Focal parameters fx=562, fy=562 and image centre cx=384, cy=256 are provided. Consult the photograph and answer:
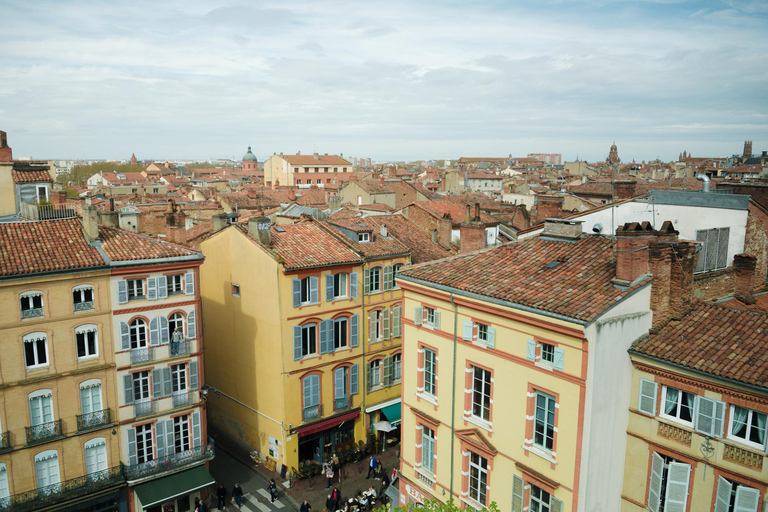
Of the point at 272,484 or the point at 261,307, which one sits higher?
the point at 261,307

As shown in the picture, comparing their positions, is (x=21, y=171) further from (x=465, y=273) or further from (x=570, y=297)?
(x=570, y=297)

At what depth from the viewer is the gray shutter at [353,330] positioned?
33938 mm

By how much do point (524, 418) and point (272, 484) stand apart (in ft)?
54.4

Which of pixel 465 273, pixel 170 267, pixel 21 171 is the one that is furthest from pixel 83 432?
pixel 465 273

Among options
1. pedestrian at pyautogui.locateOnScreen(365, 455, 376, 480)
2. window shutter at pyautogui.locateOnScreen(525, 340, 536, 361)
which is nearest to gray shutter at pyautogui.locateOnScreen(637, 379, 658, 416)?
window shutter at pyautogui.locateOnScreen(525, 340, 536, 361)

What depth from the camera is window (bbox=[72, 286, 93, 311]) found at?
977 inches

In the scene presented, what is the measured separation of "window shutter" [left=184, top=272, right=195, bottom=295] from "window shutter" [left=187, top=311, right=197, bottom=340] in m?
1.07

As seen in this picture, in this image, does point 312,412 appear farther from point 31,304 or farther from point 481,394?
point 31,304

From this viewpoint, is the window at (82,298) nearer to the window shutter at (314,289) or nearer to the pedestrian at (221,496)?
the window shutter at (314,289)

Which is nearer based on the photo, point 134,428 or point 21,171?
point 134,428

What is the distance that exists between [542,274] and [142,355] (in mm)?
18757

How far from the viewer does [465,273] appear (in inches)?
885

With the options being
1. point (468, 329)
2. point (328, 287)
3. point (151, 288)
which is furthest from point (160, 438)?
point (468, 329)

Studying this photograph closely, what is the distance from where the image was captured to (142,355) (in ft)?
87.6
